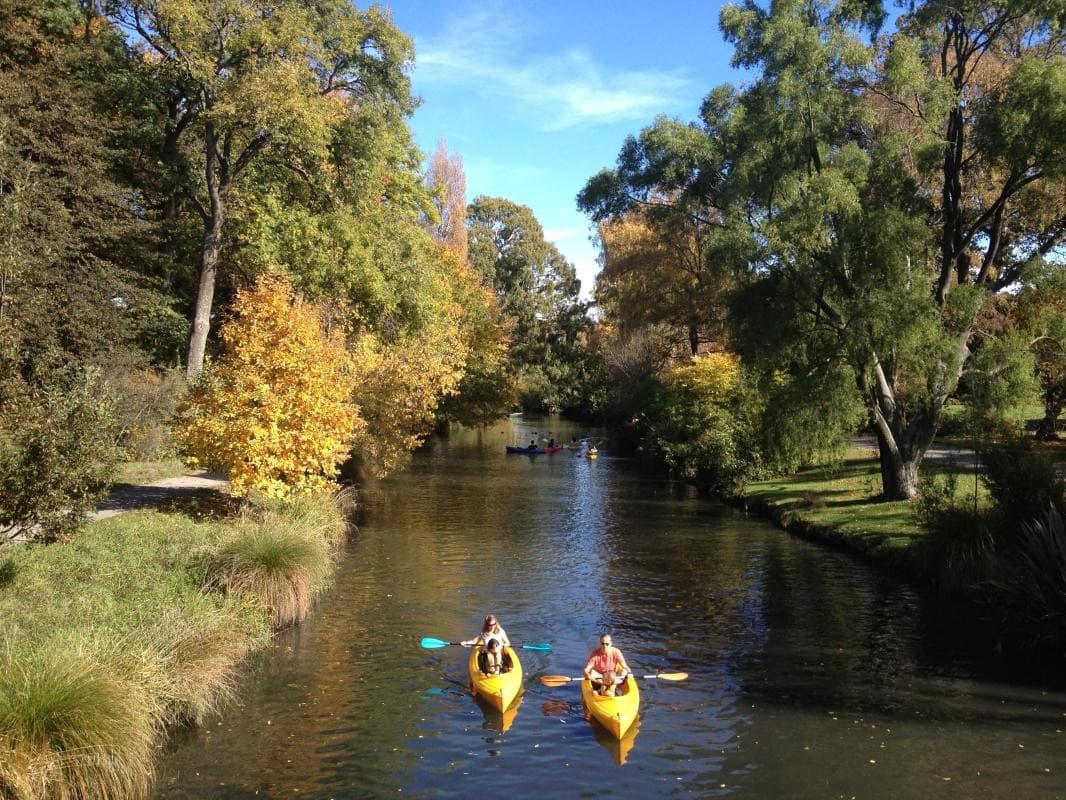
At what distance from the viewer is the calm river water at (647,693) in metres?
9.72

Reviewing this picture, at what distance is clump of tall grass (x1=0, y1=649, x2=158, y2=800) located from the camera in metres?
8.01

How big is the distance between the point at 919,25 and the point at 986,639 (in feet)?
57.5

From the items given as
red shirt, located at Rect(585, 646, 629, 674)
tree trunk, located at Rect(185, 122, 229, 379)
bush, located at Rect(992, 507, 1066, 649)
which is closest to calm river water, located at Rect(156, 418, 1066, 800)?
red shirt, located at Rect(585, 646, 629, 674)

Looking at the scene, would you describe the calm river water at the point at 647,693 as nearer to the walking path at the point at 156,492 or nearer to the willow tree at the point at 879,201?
the walking path at the point at 156,492

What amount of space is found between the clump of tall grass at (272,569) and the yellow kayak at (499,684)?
4.18 m

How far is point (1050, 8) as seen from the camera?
801 inches

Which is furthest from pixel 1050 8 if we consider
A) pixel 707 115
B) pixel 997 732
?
pixel 997 732

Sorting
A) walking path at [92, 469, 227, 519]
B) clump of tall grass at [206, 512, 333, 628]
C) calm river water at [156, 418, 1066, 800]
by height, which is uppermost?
walking path at [92, 469, 227, 519]

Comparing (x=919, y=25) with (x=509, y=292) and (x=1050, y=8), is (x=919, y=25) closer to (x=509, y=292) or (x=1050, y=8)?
(x=1050, y=8)

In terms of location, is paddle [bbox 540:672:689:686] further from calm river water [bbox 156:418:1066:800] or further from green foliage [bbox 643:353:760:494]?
green foliage [bbox 643:353:760:494]

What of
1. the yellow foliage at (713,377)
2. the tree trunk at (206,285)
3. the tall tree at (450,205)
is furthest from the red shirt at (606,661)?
the tall tree at (450,205)

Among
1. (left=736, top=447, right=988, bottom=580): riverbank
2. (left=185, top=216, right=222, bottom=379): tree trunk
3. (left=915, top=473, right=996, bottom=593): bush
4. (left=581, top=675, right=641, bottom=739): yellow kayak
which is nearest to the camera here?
(left=581, top=675, right=641, bottom=739): yellow kayak

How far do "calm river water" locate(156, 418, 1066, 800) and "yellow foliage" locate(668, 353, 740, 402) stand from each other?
49.4 ft

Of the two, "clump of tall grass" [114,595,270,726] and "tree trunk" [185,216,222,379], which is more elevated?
"tree trunk" [185,216,222,379]
